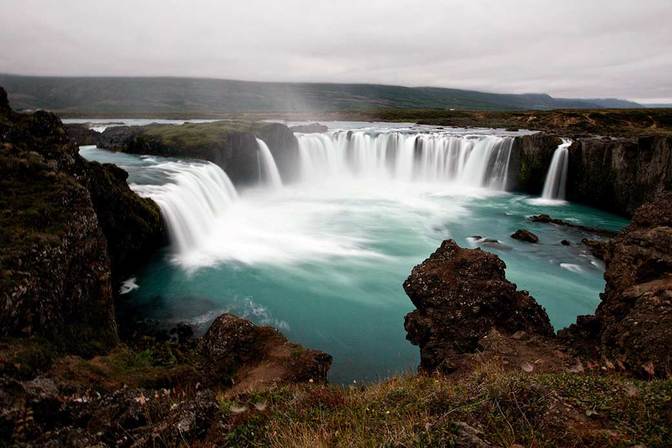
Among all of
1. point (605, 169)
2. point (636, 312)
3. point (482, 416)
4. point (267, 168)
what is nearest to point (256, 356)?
point (482, 416)

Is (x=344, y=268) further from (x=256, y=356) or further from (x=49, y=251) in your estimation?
(x=49, y=251)

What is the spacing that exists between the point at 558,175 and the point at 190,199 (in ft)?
117

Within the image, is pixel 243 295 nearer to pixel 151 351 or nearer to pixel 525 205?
pixel 151 351

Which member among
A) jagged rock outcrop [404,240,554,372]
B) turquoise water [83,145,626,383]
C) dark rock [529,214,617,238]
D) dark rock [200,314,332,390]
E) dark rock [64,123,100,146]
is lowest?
turquoise water [83,145,626,383]

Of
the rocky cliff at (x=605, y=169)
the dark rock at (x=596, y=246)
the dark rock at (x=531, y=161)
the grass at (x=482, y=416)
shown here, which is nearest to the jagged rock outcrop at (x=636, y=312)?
the grass at (x=482, y=416)

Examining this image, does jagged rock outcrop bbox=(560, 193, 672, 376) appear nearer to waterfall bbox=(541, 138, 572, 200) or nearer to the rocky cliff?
the rocky cliff

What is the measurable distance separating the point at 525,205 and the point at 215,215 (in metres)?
28.9

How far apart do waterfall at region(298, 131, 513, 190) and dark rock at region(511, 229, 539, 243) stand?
1910cm

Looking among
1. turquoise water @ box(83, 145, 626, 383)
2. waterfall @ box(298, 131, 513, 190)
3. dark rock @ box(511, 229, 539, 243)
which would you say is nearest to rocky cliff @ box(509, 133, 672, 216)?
turquoise water @ box(83, 145, 626, 383)

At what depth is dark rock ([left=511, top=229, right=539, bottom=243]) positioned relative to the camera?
2669 centimetres

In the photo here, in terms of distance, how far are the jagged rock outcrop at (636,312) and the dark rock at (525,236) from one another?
Result: 16713 millimetres

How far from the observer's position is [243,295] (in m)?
18.9

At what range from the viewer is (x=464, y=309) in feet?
34.8

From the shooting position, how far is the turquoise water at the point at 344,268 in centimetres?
1634
